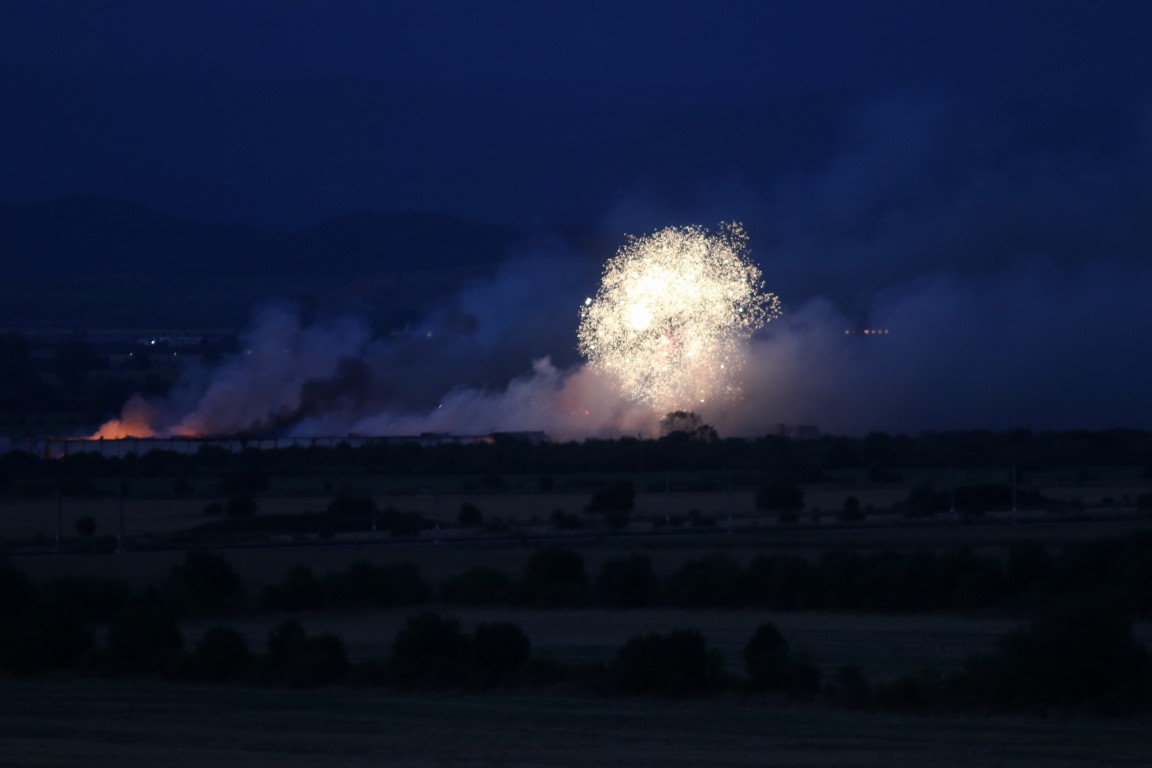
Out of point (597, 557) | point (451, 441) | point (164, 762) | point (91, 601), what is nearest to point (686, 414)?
point (451, 441)

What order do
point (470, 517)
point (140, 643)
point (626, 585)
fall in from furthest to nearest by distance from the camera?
point (470, 517)
point (626, 585)
point (140, 643)

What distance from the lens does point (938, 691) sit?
2367 centimetres

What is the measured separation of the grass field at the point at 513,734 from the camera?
2011 centimetres

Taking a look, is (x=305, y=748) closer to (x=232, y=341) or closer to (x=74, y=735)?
(x=74, y=735)

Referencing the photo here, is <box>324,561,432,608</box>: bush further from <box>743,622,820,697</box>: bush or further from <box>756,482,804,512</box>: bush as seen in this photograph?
<box>756,482,804,512</box>: bush

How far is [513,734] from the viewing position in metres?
21.6

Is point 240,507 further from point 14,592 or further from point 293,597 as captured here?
point 14,592

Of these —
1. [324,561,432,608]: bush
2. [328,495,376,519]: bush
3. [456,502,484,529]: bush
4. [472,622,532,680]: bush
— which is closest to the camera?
[472,622,532,680]: bush

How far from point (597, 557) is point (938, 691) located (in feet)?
69.3

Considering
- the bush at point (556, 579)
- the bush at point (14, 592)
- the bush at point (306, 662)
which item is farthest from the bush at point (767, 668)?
the bush at point (14, 592)

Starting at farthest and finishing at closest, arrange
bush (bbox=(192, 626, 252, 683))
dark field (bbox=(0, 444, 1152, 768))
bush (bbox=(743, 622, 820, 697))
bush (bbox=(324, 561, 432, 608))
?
bush (bbox=(324, 561, 432, 608)) < bush (bbox=(192, 626, 252, 683)) < bush (bbox=(743, 622, 820, 697)) < dark field (bbox=(0, 444, 1152, 768))

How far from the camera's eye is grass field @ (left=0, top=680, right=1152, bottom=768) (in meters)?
20.1

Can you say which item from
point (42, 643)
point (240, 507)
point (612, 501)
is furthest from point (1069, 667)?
point (240, 507)

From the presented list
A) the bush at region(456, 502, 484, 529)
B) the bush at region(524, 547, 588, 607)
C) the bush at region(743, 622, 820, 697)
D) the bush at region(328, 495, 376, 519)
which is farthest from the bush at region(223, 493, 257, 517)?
the bush at region(743, 622, 820, 697)
